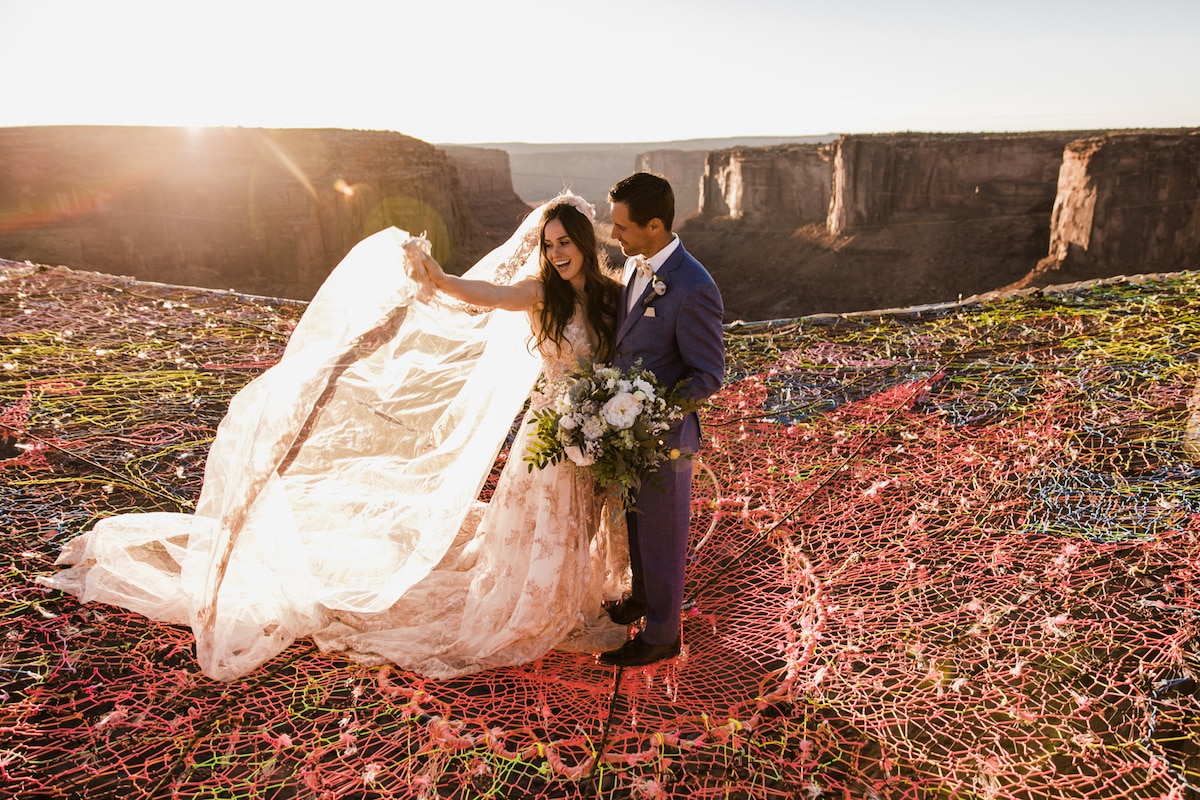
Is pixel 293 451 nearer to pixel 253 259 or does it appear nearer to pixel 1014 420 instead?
pixel 1014 420

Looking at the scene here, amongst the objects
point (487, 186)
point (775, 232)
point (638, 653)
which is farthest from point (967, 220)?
point (487, 186)

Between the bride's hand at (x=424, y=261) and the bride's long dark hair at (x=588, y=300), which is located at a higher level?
the bride's hand at (x=424, y=261)

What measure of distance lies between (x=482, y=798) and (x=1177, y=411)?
19.5 ft

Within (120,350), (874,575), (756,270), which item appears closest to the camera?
(874,575)

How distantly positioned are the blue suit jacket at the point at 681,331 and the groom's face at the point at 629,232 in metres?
0.13

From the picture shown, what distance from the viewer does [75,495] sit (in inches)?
212

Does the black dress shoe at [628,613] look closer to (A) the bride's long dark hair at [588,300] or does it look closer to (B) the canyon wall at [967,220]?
(A) the bride's long dark hair at [588,300]

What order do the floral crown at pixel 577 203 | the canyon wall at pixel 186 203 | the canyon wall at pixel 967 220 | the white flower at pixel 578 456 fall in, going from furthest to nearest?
1. the canyon wall at pixel 186 203
2. the canyon wall at pixel 967 220
3. the floral crown at pixel 577 203
4. the white flower at pixel 578 456

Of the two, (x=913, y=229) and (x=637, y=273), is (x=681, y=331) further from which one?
(x=913, y=229)

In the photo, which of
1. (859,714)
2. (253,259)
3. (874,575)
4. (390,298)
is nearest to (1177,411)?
(874,575)

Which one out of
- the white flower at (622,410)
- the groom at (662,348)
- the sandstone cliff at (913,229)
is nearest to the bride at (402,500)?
the groom at (662,348)

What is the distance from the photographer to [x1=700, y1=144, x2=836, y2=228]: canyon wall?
51281 mm

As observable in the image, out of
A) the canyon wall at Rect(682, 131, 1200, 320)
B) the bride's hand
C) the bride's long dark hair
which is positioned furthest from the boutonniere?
the canyon wall at Rect(682, 131, 1200, 320)

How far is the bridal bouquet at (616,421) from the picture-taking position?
309 cm
